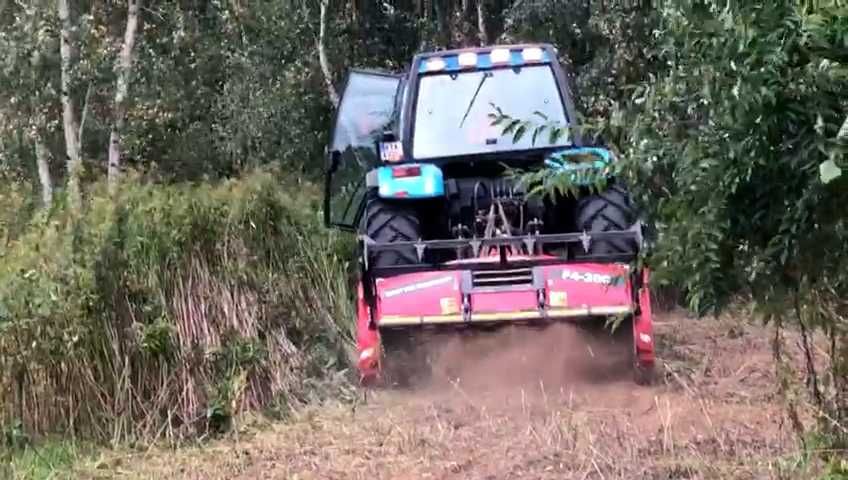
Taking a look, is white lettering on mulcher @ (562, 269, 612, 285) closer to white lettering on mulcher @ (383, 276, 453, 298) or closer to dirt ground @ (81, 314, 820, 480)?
dirt ground @ (81, 314, 820, 480)

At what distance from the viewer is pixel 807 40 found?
2.50m

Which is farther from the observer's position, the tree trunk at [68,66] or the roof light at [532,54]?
the tree trunk at [68,66]

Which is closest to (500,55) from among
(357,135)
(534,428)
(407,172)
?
(357,135)

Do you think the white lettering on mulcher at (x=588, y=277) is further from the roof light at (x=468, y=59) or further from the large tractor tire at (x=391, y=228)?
the roof light at (x=468, y=59)

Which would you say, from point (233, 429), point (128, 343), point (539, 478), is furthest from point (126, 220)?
point (539, 478)

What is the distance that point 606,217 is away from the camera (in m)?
6.86

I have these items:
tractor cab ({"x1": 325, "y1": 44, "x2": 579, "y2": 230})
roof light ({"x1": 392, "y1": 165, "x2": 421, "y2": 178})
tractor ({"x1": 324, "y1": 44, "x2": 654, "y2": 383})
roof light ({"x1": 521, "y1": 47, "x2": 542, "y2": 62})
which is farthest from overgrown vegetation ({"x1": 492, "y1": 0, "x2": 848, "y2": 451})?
roof light ({"x1": 521, "y1": 47, "x2": 542, "y2": 62})

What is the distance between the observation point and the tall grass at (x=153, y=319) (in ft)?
18.6

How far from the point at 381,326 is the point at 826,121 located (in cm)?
404

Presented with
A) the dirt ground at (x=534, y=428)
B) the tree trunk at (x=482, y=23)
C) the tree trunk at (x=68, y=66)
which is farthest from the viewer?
the tree trunk at (x=482, y=23)

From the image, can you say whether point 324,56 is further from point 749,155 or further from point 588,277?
point 749,155

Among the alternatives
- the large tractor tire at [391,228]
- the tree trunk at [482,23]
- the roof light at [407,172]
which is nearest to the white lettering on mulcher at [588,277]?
the large tractor tire at [391,228]

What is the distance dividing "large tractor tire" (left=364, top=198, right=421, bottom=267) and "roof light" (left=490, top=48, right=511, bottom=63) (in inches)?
49.3

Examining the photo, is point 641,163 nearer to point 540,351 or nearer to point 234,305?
point 540,351
